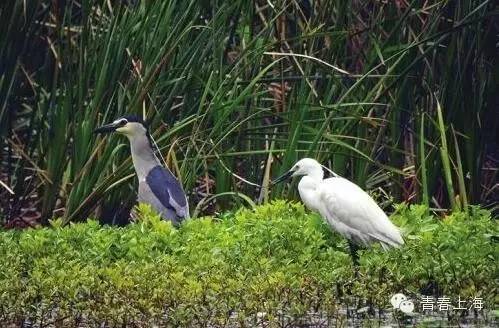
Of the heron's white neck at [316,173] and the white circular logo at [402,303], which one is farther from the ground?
the white circular logo at [402,303]

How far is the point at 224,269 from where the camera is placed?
6.75 m

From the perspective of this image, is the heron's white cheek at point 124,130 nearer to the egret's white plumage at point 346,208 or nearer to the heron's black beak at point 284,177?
the heron's black beak at point 284,177

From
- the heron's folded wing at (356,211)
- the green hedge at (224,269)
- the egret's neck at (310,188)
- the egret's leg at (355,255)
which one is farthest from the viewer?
the egret's neck at (310,188)

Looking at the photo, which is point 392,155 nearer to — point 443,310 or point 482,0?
point 482,0

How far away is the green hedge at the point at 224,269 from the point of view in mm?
6398

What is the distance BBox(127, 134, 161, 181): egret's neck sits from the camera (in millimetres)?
8617

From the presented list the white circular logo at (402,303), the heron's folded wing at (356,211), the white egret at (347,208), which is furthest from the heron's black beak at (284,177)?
the white circular logo at (402,303)

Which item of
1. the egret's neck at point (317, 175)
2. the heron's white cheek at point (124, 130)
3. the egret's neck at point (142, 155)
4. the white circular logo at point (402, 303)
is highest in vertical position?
the white circular logo at point (402, 303)

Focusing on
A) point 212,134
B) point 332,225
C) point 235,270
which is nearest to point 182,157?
point 212,134

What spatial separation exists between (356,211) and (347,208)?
0.05m

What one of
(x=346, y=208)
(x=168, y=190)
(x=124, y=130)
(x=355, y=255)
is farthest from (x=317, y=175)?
(x=124, y=130)

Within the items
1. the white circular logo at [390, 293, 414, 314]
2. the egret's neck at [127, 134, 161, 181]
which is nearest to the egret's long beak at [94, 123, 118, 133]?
the egret's neck at [127, 134, 161, 181]

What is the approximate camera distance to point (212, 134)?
8.23 meters

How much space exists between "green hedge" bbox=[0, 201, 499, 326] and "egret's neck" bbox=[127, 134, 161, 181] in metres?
0.84
